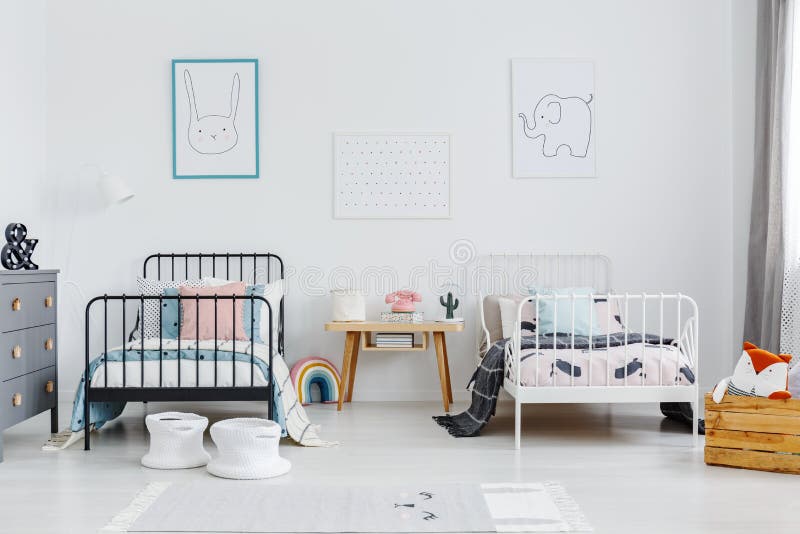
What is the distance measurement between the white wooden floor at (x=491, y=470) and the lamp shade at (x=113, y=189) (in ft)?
4.21

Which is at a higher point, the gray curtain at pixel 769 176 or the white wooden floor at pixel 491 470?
the gray curtain at pixel 769 176

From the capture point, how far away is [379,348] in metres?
4.62

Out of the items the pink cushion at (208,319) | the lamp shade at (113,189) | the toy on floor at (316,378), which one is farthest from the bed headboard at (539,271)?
the lamp shade at (113,189)

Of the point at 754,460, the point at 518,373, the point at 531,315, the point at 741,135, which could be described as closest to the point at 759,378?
the point at 754,460

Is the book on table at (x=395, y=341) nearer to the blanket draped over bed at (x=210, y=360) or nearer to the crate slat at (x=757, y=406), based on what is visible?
the blanket draped over bed at (x=210, y=360)

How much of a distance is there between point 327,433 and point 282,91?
7.19 feet

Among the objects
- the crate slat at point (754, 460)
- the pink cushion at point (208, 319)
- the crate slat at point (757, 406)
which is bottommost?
the crate slat at point (754, 460)

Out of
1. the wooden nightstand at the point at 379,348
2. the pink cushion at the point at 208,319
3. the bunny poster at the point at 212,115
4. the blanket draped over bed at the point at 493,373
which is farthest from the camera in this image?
the bunny poster at the point at 212,115

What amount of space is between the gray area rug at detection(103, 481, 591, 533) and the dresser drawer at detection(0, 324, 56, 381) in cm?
107

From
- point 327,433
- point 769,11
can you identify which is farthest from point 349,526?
point 769,11

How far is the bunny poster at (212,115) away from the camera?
4855mm

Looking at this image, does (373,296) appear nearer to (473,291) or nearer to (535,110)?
(473,291)

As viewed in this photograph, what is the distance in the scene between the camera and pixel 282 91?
4.90 metres

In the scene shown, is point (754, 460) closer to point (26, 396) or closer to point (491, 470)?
point (491, 470)
